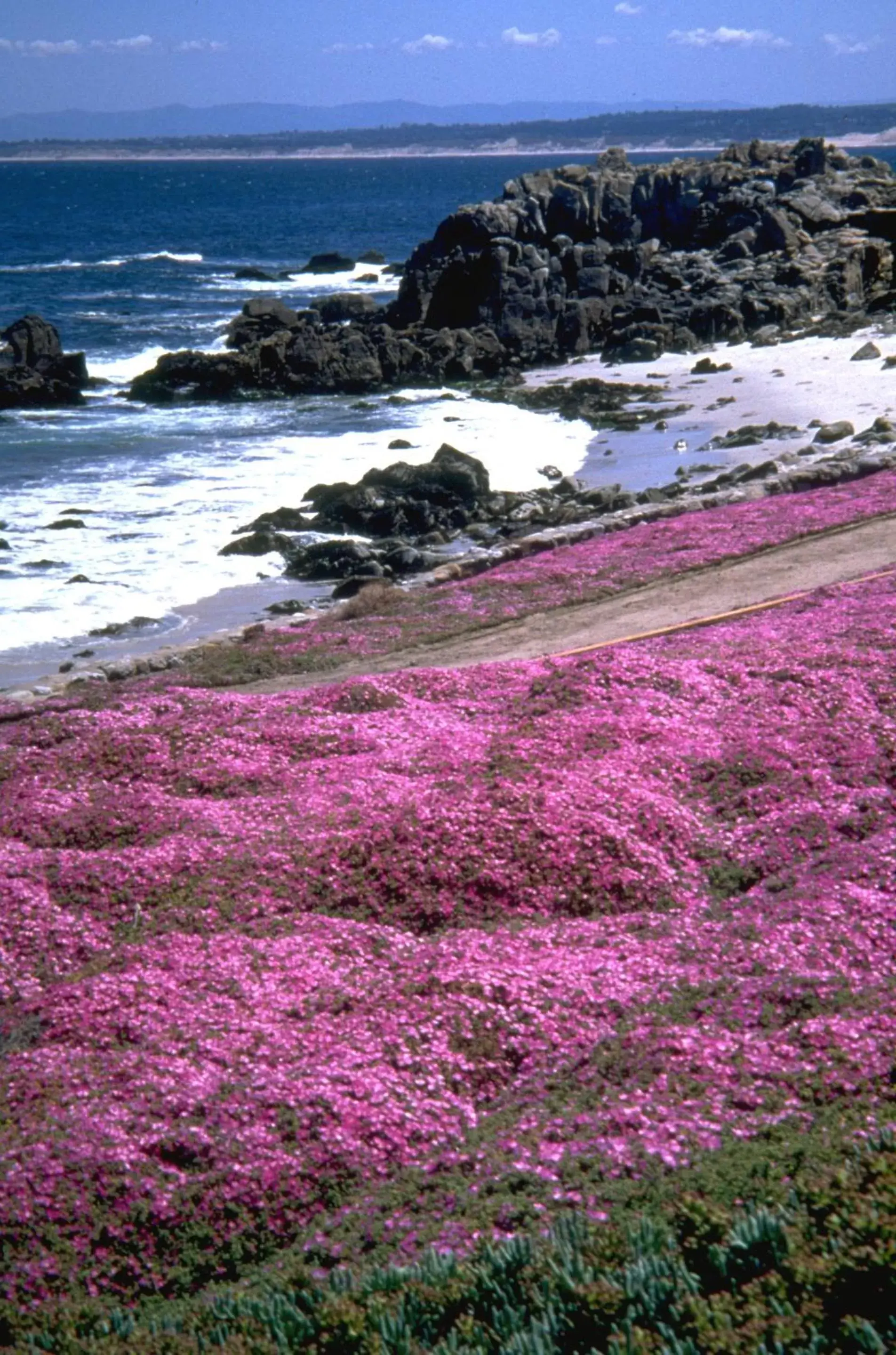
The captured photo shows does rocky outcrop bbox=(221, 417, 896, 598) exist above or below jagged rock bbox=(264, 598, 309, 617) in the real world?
above

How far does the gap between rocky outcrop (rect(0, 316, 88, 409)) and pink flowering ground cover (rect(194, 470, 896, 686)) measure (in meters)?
30.7

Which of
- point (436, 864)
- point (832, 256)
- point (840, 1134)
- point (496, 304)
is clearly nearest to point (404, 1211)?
point (840, 1134)

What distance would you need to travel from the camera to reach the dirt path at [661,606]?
16641 mm

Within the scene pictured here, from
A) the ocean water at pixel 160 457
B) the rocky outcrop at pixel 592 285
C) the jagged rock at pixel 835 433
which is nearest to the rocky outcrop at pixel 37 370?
the ocean water at pixel 160 457

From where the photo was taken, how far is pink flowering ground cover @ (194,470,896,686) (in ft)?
57.1

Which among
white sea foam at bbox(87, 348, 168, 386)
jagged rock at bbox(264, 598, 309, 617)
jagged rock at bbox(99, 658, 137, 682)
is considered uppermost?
white sea foam at bbox(87, 348, 168, 386)

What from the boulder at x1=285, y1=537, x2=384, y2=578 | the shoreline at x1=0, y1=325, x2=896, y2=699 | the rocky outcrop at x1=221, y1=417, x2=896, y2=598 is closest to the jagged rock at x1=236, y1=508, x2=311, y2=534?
the rocky outcrop at x1=221, y1=417, x2=896, y2=598

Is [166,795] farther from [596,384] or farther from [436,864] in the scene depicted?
[596,384]

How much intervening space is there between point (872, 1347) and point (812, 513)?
59.7 ft

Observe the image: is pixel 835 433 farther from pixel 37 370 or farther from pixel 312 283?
pixel 312 283

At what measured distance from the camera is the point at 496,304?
175ft

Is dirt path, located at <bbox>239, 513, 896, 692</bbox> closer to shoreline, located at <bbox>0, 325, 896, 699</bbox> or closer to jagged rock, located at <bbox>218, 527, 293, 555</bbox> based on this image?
shoreline, located at <bbox>0, 325, 896, 699</bbox>

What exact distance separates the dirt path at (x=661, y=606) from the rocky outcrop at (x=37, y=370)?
32169 millimetres

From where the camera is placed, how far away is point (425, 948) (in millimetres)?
9086
